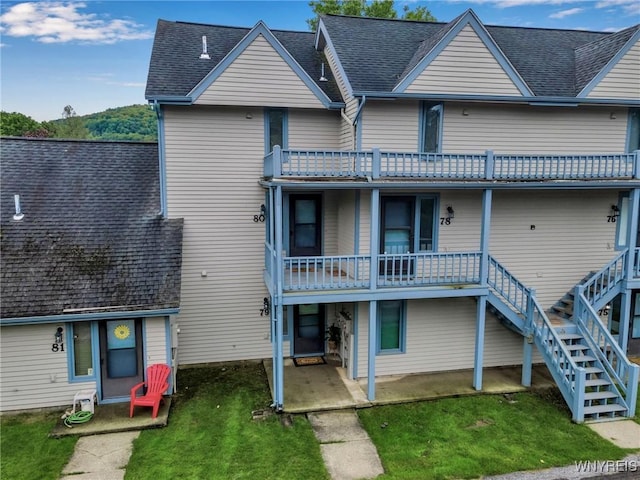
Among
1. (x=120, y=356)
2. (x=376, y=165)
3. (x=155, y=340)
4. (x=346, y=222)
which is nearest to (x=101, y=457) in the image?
(x=120, y=356)

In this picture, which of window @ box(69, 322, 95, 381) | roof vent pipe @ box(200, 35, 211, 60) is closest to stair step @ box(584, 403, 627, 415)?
window @ box(69, 322, 95, 381)

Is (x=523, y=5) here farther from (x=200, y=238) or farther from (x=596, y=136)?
(x=200, y=238)

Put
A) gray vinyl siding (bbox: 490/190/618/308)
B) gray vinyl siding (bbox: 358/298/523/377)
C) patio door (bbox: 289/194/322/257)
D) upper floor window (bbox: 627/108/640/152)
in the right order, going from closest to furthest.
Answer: gray vinyl siding (bbox: 358/298/523/377)
gray vinyl siding (bbox: 490/190/618/308)
upper floor window (bbox: 627/108/640/152)
patio door (bbox: 289/194/322/257)

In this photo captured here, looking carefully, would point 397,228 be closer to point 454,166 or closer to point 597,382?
point 454,166

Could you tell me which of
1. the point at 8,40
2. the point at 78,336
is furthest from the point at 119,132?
the point at 78,336

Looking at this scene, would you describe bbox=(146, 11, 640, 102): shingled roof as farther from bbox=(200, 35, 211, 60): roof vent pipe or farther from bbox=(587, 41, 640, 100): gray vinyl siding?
bbox=(587, 41, 640, 100): gray vinyl siding
